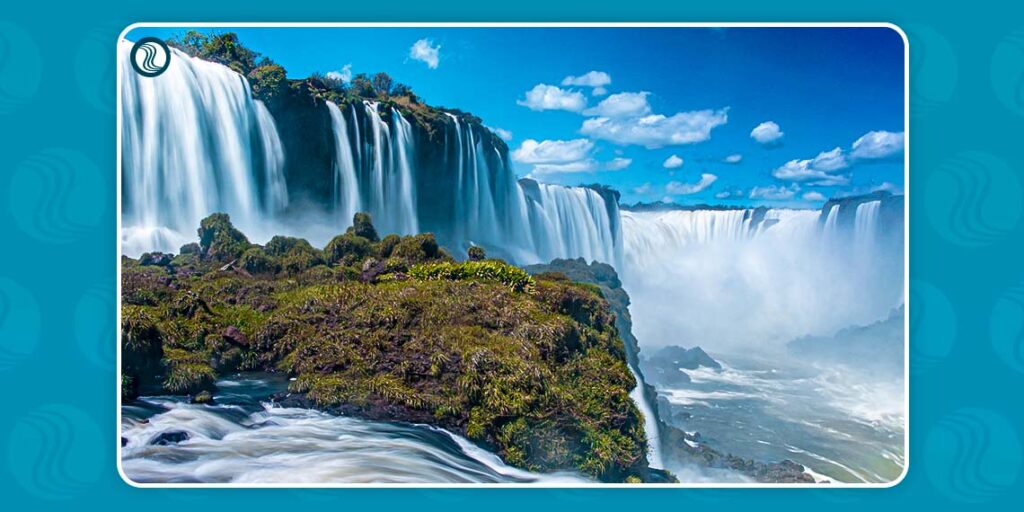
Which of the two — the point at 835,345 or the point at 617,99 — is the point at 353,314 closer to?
the point at 617,99

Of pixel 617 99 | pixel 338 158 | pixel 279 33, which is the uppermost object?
pixel 279 33

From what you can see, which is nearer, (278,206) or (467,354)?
(467,354)

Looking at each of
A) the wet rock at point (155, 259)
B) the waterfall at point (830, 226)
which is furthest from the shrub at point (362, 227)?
the waterfall at point (830, 226)

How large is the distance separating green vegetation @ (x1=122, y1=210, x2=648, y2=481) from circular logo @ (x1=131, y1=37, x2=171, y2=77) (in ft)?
3.86

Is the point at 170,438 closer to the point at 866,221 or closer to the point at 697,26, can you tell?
the point at 697,26

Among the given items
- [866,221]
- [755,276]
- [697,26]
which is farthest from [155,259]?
[866,221]

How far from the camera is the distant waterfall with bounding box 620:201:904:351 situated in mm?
5645

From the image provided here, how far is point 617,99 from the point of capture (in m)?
5.37

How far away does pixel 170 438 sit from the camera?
4.75 meters

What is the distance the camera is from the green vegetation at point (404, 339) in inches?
192

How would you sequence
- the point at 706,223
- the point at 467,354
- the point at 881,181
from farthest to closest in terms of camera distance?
1. the point at 706,223
2. the point at 881,181
3. the point at 467,354

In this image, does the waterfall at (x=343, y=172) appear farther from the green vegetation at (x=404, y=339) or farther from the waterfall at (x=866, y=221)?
the waterfall at (x=866, y=221)

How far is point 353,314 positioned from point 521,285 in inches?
52.0
